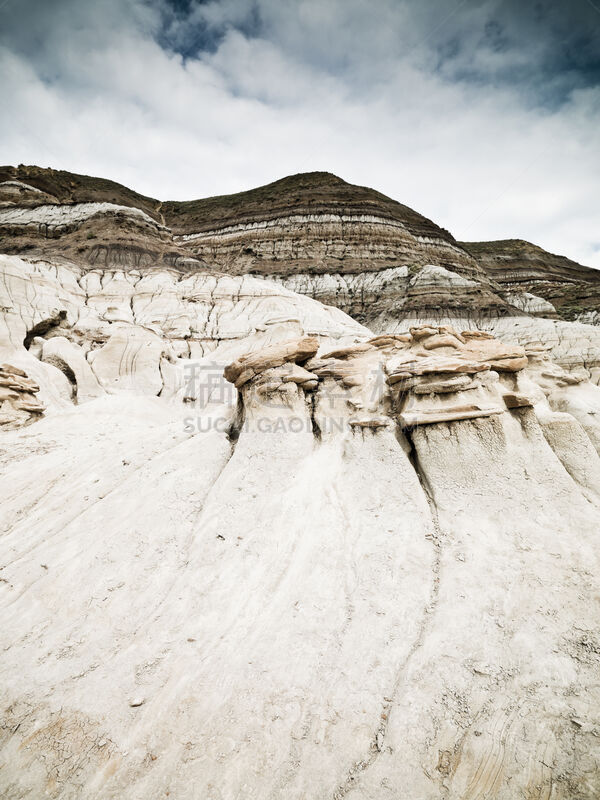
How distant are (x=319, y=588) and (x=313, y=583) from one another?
3.6 inches

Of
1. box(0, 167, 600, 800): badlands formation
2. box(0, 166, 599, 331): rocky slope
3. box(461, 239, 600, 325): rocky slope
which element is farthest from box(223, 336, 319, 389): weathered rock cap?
box(461, 239, 600, 325): rocky slope

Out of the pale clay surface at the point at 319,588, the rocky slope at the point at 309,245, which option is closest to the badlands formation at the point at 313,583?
the pale clay surface at the point at 319,588

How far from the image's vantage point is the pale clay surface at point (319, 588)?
2.89m

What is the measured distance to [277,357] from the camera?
6.63 meters

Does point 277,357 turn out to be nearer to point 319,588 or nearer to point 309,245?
point 319,588

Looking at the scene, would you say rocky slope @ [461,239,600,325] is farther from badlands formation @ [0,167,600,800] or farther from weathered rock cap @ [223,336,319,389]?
weathered rock cap @ [223,336,319,389]

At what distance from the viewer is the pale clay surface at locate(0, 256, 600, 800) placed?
2.89 meters

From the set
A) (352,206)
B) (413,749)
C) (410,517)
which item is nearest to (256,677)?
(413,749)

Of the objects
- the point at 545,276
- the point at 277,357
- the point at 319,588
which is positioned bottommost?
the point at 319,588

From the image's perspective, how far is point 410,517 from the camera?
16.1 ft

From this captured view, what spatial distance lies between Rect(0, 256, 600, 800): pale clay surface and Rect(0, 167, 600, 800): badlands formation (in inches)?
0.9

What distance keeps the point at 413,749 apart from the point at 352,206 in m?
41.6

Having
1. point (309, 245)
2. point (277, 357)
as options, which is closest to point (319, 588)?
point (277, 357)

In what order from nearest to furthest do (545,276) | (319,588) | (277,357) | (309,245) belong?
1. (319,588)
2. (277,357)
3. (309,245)
4. (545,276)
